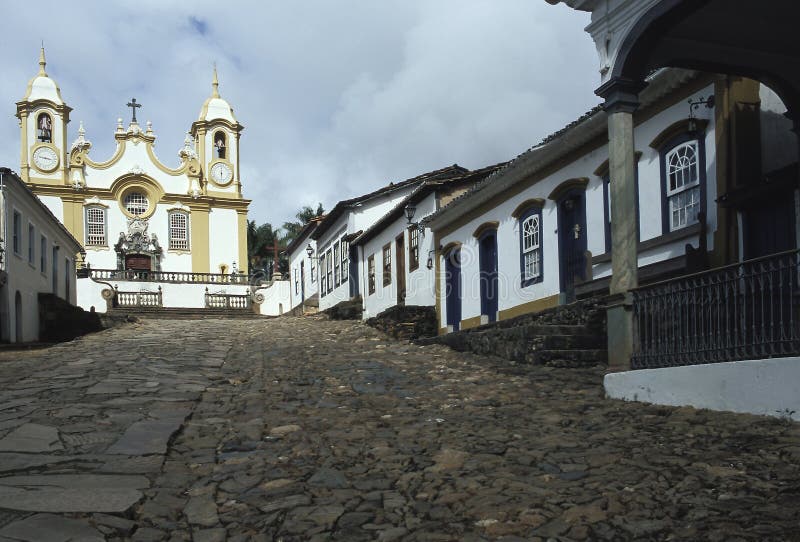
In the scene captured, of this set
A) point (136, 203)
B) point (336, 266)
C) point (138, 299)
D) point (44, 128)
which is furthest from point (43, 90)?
point (336, 266)

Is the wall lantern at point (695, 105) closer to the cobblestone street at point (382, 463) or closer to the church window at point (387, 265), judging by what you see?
the cobblestone street at point (382, 463)

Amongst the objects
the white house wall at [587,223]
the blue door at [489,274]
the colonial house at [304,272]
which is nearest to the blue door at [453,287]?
the white house wall at [587,223]

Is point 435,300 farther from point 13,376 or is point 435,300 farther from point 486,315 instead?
point 13,376

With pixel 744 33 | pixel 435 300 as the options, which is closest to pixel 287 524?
pixel 744 33

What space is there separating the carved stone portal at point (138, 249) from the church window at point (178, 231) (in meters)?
0.98

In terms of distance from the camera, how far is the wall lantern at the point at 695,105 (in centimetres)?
1106

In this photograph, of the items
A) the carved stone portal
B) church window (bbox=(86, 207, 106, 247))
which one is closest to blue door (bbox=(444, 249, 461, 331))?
the carved stone portal

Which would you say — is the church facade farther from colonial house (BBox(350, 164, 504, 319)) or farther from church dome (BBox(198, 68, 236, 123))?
colonial house (BBox(350, 164, 504, 319))

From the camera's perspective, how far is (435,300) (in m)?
21.0

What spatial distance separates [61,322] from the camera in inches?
959

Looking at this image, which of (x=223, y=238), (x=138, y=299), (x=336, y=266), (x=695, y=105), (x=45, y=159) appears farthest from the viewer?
(x=223, y=238)

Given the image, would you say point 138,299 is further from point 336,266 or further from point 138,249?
point 336,266

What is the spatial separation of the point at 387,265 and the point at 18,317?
411 inches

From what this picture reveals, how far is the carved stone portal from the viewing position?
46031 millimetres
